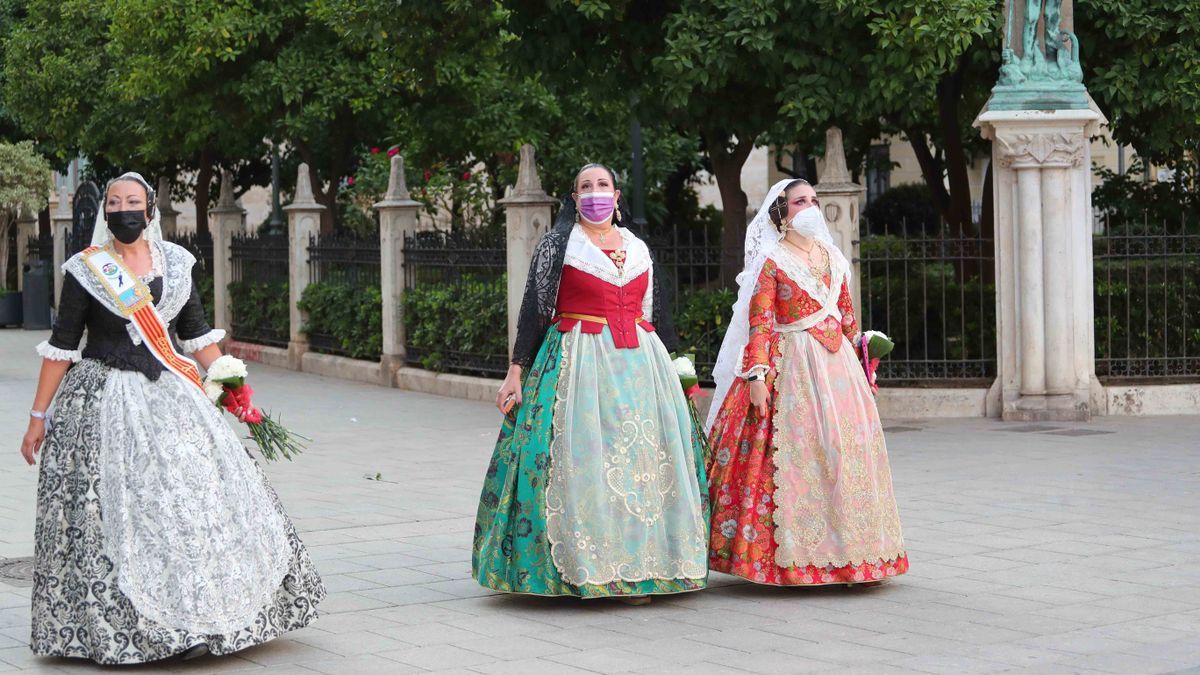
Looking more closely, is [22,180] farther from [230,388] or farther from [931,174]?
[230,388]

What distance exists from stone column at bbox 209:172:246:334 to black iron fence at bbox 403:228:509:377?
5.45 meters

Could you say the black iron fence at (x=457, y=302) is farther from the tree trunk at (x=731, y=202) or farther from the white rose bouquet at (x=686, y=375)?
the white rose bouquet at (x=686, y=375)

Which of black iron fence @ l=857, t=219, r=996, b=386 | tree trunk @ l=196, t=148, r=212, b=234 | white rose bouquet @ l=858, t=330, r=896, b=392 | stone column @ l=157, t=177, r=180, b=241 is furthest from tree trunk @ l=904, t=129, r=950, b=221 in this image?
tree trunk @ l=196, t=148, r=212, b=234

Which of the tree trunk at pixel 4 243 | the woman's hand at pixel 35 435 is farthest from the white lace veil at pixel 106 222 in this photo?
the tree trunk at pixel 4 243

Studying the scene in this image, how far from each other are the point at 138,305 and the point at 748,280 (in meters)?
2.63

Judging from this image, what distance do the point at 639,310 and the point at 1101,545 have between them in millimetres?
2710

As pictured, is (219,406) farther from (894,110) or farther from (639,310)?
(894,110)

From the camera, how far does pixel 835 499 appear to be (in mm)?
7289

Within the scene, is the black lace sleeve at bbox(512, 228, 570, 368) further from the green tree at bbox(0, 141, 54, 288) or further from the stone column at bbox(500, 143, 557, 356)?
the green tree at bbox(0, 141, 54, 288)

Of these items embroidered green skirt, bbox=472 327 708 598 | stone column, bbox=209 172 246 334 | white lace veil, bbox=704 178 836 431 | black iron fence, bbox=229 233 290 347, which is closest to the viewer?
embroidered green skirt, bbox=472 327 708 598

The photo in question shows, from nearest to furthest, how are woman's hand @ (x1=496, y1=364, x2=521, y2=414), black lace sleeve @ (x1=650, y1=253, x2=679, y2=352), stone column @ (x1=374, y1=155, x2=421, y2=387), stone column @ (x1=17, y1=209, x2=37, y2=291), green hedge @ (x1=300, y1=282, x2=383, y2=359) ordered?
woman's hand @ (x1=496, y1=364, x2=521, y2=414) < black lace sleeve @ (x1=650, y1=253, x2=679, y2=352) < stone column @ (x1=374, y1=155, x2=421, y2=387) < green hedge @ (x1=300, y1=282, x2=383, y2=359) < stone column @ (x1=17, y1=209, x2=37, y2=291)

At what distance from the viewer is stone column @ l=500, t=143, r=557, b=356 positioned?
52.0 ft

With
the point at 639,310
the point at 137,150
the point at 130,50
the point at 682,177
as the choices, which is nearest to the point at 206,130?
the point at 130,50

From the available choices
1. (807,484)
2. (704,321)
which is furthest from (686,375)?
(704,321)
